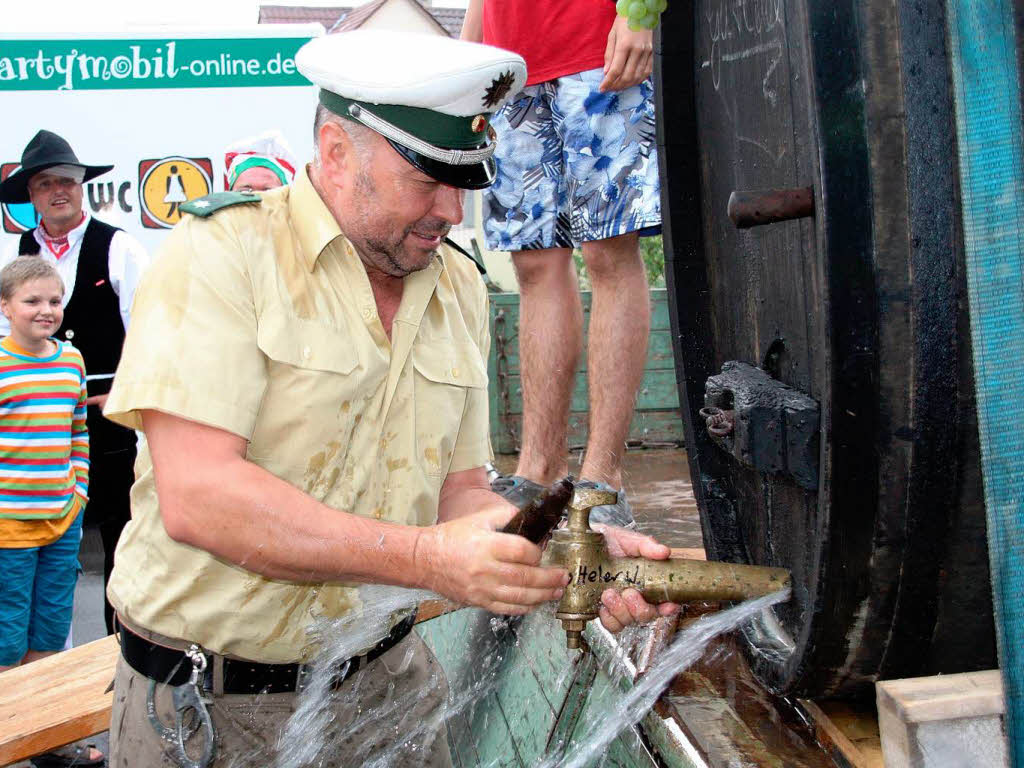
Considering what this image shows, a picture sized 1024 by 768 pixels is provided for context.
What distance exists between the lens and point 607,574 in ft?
5.53

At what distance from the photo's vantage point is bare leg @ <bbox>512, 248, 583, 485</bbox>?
3.29m

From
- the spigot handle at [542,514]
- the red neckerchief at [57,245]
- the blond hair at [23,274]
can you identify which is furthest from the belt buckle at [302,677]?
the red neckerchief at [57,245]

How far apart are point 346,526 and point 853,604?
842mm

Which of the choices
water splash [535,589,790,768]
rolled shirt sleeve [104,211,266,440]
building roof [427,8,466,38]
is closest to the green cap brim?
rolled shirt sleeve [104,211,266,440]

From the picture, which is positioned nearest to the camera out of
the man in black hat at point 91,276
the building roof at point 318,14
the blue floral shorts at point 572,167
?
the blue floral shorts at point 572,167

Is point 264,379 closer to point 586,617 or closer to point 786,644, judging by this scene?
point 586,617

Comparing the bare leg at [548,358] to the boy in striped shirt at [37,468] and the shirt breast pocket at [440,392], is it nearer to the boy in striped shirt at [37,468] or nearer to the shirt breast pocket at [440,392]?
the shirt breast pocket at [440,392]

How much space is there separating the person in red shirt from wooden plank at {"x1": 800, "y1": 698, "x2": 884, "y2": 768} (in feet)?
3.98

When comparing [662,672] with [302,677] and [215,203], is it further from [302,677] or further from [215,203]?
[215,203]

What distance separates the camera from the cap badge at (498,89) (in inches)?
85.7

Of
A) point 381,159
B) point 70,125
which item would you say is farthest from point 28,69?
point 381,159

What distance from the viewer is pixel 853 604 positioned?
153cm

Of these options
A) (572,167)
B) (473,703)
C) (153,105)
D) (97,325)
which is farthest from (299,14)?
(473,703)

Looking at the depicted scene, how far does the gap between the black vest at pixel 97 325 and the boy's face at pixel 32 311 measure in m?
0.74
